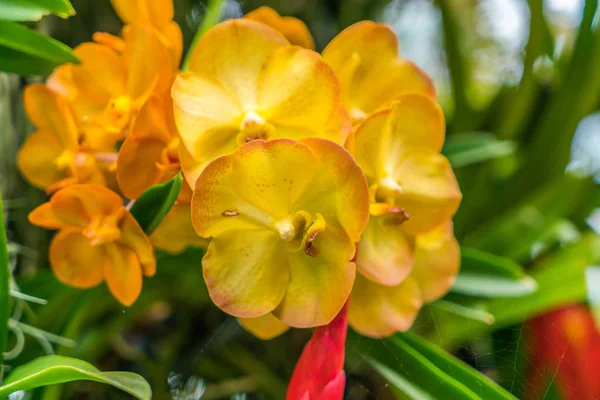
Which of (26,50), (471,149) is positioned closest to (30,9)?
(26,50)

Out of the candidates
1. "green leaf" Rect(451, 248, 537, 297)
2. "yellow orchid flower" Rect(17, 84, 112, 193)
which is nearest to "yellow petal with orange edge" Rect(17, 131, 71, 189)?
"yellow orchid flower" Rect(17, 84, 112, 193)

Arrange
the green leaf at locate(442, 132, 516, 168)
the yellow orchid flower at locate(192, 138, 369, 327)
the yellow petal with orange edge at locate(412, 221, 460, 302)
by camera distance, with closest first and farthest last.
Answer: the yellow orchid flower at locate(192, 138, 369, 327) < the yellow petal with orange edge at locate(412, 221, 460, 302) < the green leaf at locate(442, 132, 516, 168)

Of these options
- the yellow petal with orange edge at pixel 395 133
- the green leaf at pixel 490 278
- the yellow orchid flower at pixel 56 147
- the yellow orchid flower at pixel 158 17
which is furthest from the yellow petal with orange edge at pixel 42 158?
the green leaf at pixel 490 278

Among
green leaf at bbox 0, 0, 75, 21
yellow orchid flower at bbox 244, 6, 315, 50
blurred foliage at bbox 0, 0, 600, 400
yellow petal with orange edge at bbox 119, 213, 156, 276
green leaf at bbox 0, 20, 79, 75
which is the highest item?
green leaf at bbox 0, 0, 75, 21

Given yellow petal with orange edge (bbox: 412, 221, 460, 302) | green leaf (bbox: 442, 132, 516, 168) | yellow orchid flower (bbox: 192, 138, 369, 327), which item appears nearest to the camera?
yellow orchid flower (bbox: 192, 138, 369, 327)

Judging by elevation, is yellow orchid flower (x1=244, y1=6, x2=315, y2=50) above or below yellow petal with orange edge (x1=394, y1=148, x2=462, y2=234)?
above

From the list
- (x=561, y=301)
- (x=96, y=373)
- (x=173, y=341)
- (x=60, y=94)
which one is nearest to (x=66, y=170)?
(x=60, y=94)

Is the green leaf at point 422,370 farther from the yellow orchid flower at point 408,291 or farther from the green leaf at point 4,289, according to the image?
the green leaf at point 4,289

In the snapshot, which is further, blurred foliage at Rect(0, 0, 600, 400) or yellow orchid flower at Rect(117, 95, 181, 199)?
blurred foliage at Rect(0, 0, 600, 400)

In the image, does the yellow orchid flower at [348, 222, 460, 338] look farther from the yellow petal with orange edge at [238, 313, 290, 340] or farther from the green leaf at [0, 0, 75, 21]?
the green leaf at [0, 0, 75, 21]
